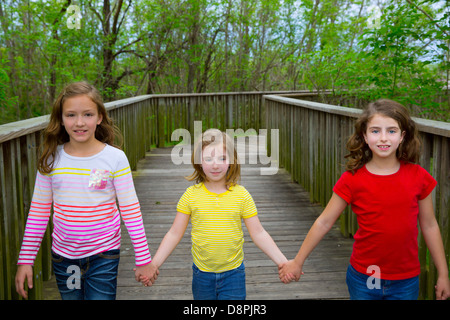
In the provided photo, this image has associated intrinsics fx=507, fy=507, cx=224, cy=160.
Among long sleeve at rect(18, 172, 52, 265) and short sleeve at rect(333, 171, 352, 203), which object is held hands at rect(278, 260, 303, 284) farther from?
long sleeve at rect(18, 172, 52, 265)

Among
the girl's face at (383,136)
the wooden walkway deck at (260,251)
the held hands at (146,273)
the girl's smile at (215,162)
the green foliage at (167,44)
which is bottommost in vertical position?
the wooden walkway deck at (260,251)

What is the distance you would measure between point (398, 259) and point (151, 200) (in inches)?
172

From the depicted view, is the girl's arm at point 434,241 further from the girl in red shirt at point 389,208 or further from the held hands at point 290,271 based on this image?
the held hands at point 290,271

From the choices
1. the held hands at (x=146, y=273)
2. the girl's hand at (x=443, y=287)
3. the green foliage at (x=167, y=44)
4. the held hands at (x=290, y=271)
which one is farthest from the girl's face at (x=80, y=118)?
the green foliage at (x=167, y=44)

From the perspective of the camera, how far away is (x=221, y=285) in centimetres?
Answer: 231

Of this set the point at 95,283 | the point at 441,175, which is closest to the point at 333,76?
the point at 441,175

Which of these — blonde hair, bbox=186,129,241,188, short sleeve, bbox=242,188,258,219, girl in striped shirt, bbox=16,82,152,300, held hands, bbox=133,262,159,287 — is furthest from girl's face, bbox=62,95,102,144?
short sleeve, bbox=242,188,258,219

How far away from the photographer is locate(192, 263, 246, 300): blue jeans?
2.31 m

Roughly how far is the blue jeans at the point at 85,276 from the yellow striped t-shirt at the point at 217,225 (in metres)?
0.41

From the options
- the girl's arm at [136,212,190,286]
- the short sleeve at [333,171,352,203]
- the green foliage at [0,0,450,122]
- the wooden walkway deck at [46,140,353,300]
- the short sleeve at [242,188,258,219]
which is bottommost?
the wooden walkway deck at [46,140,353,300]

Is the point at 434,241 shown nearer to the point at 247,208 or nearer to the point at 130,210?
the point at 247,208

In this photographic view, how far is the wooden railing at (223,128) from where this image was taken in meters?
2.83

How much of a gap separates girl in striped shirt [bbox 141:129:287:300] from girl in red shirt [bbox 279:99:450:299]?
1.42 feet
